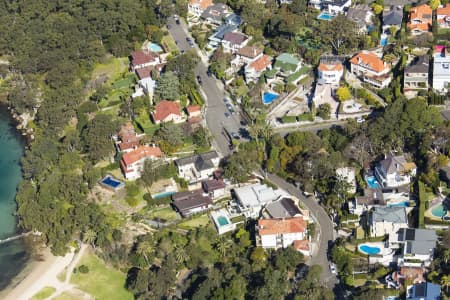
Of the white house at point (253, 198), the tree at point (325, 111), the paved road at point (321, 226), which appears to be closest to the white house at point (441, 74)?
the tree at point (325, 111)

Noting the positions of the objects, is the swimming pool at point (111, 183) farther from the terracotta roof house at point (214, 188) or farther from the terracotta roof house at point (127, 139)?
the terracotta roof house at point (214, 188)

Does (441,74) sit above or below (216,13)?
below

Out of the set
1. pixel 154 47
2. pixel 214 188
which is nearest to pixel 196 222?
pixel 214 188

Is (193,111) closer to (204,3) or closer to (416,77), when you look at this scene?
(416,77)

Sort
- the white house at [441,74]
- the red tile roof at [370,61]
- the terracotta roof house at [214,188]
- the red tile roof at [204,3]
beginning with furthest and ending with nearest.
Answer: the red tile roof at [204,3], the red tile roof at [370,61], the white house at [441,74], the terracotta roof house at [214,188]

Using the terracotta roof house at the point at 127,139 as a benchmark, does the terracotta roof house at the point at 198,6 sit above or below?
above

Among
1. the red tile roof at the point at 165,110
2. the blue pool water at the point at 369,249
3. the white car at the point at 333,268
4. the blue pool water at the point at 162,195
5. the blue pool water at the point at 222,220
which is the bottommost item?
the white car at the point at 333,268
